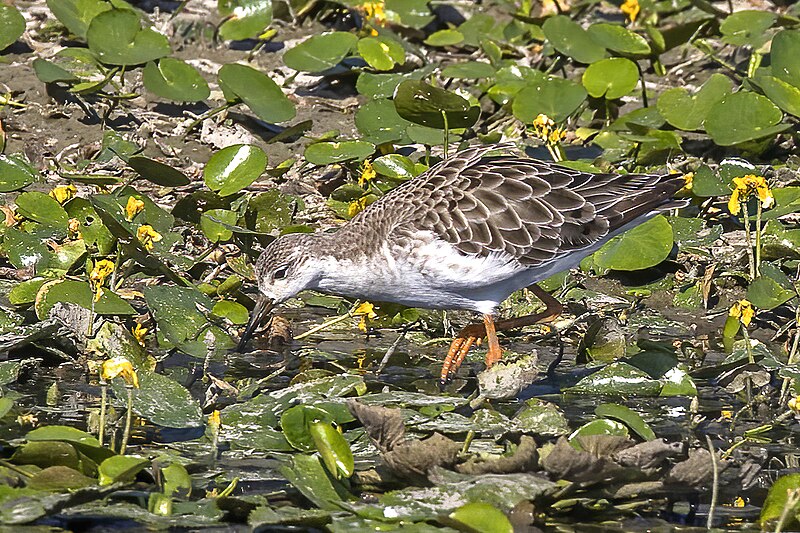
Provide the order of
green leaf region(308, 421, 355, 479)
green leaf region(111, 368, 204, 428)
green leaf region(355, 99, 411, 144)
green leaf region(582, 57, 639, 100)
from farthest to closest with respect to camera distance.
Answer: green leaf region(582, 57, 639, 100), green leaf region(355, 99, 411, 144), green leaf region(111, 368, 204, 428), green leaf region(308, 421, 355, 479)

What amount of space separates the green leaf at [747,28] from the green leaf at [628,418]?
5.79 meters

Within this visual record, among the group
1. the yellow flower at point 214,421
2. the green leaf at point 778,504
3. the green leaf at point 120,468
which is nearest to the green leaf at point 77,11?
the yellow flower at point 214,421

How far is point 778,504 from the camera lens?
6.02 meters

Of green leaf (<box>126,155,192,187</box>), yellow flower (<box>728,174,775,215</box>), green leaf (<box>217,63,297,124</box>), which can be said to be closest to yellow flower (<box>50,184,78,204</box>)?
green leaf (<box>126,155,192,187</box>)

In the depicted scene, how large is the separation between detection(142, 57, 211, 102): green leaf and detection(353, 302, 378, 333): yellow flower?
3022mm

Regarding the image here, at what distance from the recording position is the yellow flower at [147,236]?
8539 mm

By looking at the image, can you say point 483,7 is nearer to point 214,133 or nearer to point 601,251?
point 214,133

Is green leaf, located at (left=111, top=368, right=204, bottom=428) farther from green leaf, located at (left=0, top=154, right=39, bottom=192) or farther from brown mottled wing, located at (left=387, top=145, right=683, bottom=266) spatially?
green leaf, located at (left=0, top=154, right=39, bottom=192)

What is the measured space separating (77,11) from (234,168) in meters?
3.06

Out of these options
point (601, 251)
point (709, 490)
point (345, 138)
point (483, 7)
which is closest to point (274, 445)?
point (709, 490)

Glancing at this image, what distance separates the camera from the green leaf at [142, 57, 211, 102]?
11.0m

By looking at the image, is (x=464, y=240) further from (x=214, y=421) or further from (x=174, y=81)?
(x=174, y=81)

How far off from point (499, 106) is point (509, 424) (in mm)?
5243

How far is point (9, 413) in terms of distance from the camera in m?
7.07
